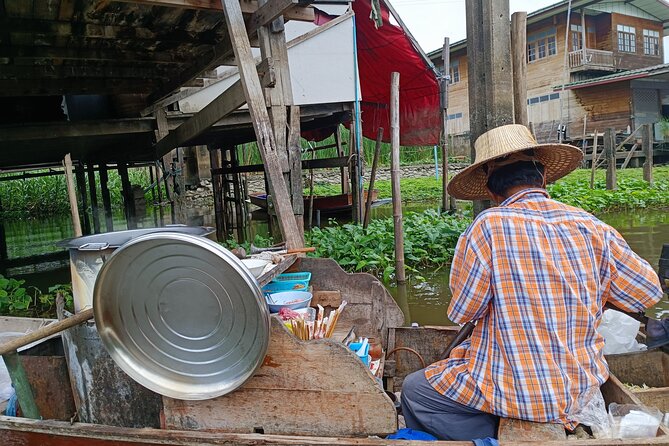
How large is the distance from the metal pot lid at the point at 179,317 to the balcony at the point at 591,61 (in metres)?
23.5

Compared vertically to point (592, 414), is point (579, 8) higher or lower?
higher

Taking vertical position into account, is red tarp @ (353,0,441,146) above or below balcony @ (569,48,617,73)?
below

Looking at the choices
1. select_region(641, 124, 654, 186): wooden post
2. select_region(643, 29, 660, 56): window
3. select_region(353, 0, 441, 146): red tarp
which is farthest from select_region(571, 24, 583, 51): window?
select_region(353, 0, 441, 146): red tarp

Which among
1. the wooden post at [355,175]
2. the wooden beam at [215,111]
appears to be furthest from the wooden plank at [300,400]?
the wooden post at [355,175]

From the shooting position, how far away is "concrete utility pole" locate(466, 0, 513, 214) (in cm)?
342

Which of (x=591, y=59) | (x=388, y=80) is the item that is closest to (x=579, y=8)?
(x=591, y=59)

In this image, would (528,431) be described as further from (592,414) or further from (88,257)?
(88,257)

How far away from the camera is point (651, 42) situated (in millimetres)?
24844

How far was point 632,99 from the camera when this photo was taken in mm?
20672

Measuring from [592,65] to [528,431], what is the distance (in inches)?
944

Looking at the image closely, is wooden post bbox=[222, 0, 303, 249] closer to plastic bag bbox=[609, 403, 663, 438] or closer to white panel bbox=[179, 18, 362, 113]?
plastic bag bbox=[609, 403, 663, 438]

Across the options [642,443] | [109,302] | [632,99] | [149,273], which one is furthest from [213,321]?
[632,99]

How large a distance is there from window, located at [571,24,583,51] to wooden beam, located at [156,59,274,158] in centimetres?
2074

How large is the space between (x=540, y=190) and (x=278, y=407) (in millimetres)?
1355
